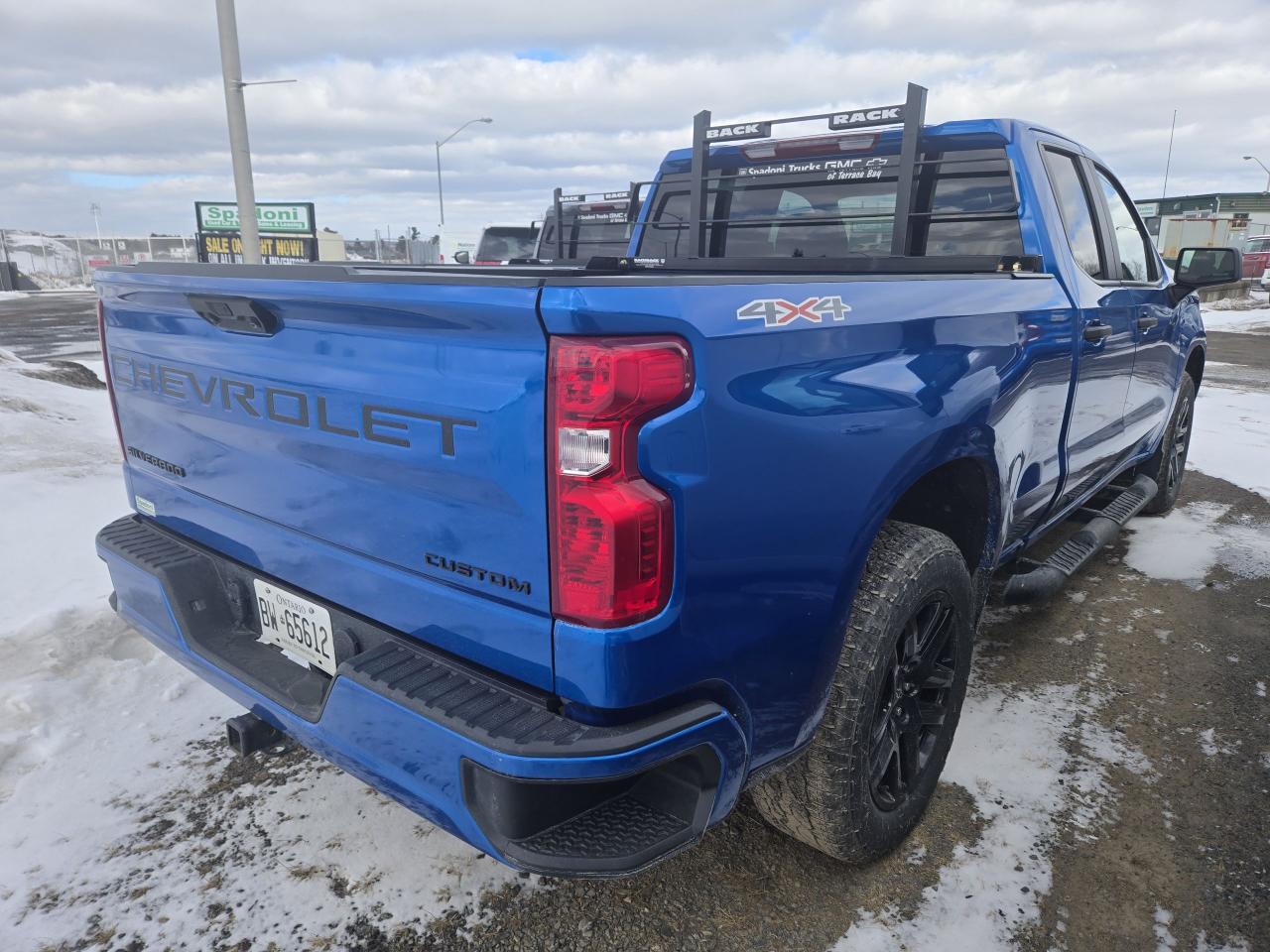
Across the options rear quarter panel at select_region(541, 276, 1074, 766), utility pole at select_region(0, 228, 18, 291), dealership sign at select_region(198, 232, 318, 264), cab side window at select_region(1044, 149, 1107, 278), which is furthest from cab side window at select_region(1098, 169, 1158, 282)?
utility pole at select_region(0, 228, 18, 291)

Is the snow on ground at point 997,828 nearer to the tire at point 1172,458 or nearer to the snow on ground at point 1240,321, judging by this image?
the tire at point 1172,458

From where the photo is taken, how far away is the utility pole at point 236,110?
34.2 ft

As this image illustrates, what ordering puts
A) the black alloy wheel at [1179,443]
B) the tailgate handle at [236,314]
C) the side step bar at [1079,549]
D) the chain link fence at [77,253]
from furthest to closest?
the chain link fence at [77,253]
the black alloy wheel at [1179,443]
the side step bar at [1079,549]
the tailgate handle at [236,314]

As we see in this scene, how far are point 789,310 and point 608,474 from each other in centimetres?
53

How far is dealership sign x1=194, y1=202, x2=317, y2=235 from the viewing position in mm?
30734

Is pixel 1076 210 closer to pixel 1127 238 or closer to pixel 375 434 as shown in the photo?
pixel 1127 238

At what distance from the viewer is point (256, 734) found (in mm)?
2338

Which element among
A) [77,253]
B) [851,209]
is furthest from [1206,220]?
[77,253]

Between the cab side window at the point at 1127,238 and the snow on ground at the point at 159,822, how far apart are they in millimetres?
3786

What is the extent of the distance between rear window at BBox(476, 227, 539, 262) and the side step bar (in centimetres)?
1480

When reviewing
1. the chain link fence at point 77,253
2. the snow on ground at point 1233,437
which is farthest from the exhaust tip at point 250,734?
the chain link fence at point 77,253

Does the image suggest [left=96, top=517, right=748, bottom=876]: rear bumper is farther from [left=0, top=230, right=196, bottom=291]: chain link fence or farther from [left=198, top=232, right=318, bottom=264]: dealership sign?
[left=0, top=230, right=196, bottom=291]: chain link fence

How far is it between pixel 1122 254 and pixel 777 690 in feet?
10.8

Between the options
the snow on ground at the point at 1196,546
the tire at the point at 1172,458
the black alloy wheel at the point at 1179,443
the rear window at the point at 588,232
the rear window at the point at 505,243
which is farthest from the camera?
the rear window at the point at 505,243
